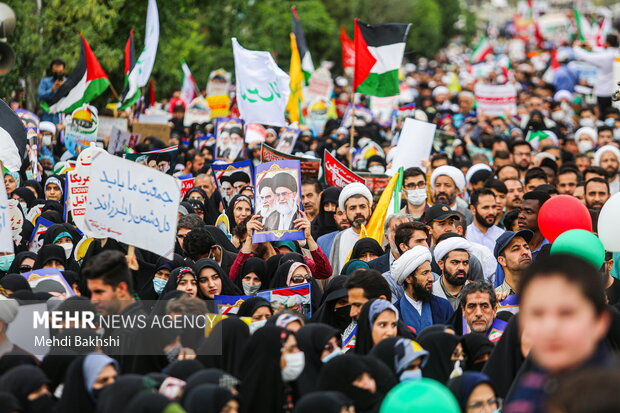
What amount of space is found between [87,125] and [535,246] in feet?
19.5

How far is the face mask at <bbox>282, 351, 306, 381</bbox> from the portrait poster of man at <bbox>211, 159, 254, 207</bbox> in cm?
554

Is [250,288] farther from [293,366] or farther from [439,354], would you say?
[293,366]

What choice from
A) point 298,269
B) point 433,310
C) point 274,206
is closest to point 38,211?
point 274,206

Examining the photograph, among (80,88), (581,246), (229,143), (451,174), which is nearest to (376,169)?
(451,174)

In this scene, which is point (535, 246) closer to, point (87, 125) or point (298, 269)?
point (298, 269)

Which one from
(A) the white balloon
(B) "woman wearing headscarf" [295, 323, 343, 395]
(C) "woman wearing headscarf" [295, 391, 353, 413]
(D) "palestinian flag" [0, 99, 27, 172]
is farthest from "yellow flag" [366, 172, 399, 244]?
(C) "woman wearing headscarf" [295, 391, 353, 413]

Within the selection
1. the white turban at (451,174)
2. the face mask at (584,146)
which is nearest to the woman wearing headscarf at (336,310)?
the white turban at (451,174)

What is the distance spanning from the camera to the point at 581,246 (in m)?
6.41

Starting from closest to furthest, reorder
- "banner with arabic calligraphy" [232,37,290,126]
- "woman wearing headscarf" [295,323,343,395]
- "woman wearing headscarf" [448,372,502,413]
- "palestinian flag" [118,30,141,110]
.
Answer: "woman wearing headscarf" [448,372,502,413], "woman wearing headscarf" [295,323,343,395], "banner with arabic calligraphy" [232,37,290,126], "palestinian flag" [118,30,141,110]

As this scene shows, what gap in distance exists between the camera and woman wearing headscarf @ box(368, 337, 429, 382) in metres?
5.40

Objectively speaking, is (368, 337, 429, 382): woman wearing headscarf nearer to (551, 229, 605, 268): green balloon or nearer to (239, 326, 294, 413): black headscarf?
(239, 326, 294, 413): black headscarf

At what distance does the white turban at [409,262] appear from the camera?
7.39m

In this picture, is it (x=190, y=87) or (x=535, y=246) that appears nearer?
(x=535, y=246)

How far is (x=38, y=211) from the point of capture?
9.91 m
